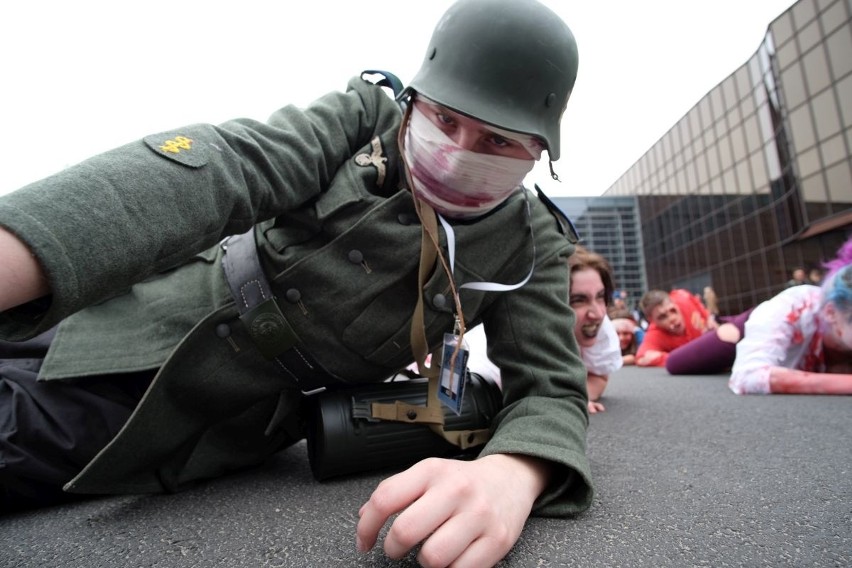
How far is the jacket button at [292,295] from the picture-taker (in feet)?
3.40

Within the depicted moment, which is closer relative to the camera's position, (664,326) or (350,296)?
(350,296)

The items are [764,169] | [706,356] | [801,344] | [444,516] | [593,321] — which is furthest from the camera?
[764,169]

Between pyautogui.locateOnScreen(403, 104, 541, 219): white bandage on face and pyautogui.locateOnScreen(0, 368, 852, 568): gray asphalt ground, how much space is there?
23.1 inches

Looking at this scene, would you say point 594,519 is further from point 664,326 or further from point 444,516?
point 664,326

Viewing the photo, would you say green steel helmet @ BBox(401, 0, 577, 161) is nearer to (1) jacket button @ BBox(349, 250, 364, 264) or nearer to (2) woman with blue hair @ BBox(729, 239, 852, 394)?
(1) jacket button @ BBox(349, 250, 364, 264)

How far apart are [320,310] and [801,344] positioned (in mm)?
2673

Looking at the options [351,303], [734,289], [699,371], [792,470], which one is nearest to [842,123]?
[734,289]

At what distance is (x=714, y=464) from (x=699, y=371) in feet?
10.1

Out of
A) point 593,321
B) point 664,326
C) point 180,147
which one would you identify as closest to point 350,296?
point 180,147

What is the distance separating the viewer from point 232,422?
3.96 feet

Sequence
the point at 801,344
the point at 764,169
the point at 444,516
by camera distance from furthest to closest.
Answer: the point at 764,169 → the point at 801,344 → the point at 444,516

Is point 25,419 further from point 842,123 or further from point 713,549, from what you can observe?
point 842,123

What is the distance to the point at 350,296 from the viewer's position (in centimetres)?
105

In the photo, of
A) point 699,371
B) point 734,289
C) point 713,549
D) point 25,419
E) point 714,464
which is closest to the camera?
point 713,549
